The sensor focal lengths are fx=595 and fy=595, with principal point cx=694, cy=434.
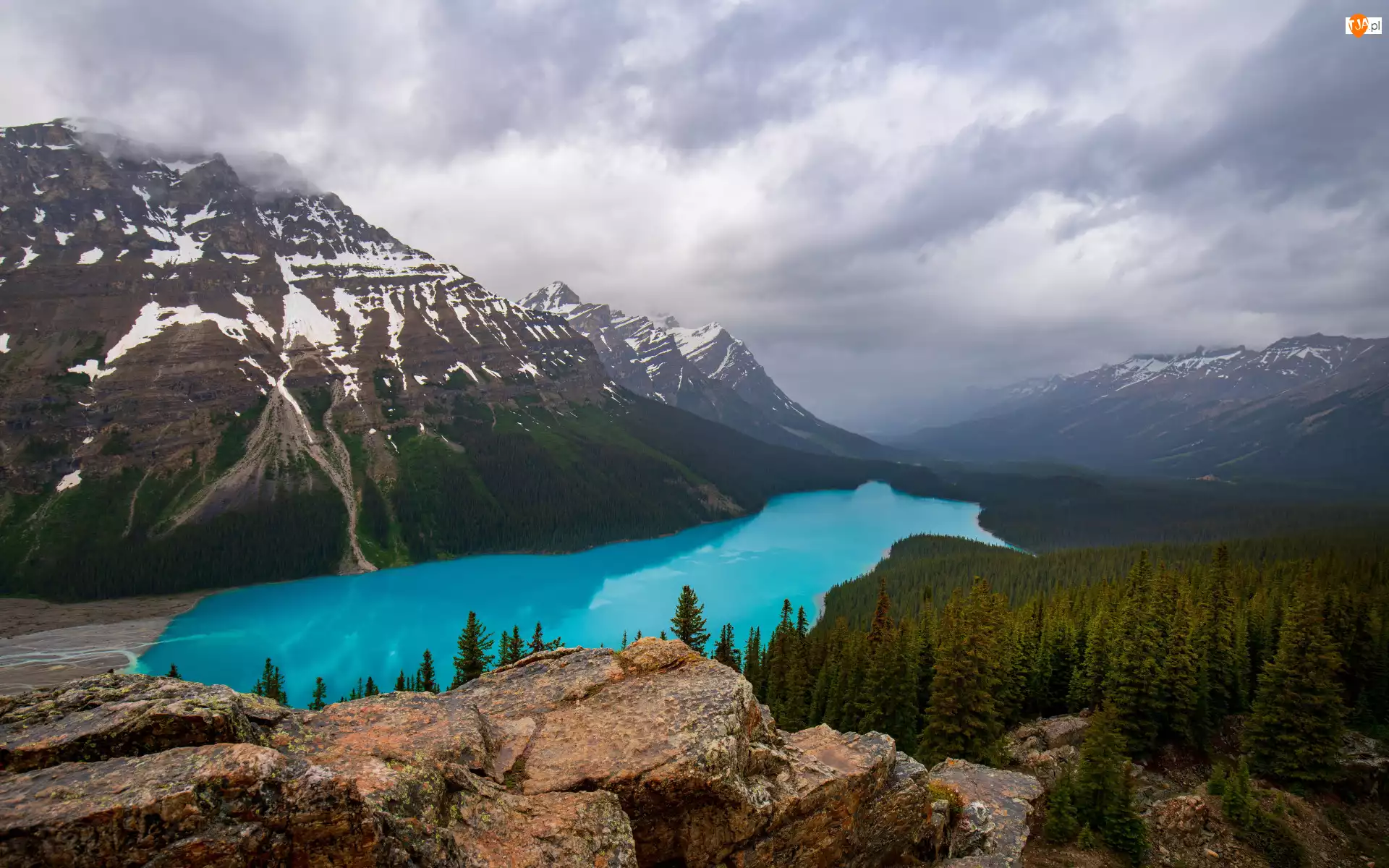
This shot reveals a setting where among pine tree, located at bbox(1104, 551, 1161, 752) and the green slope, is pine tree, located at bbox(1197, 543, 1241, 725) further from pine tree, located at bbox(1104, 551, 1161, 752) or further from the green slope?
the green slope

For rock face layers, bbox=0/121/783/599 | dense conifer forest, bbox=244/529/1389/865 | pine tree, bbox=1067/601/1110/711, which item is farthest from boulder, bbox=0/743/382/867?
rock face layers, bbox=0/121/783/599

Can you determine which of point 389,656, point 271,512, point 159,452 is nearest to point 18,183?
point 159,452

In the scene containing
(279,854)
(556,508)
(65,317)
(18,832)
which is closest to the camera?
(18,832)

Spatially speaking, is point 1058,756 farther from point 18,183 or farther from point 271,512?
point 18,183

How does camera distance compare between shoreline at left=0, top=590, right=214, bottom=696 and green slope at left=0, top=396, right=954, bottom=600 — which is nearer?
shoreline at left=0, top=590, right=214, bottom=696

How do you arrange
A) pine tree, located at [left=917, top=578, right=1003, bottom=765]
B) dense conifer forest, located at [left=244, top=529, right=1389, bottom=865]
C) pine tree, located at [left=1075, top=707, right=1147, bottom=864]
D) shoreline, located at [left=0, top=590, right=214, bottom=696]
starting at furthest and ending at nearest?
1. shoreline, located at [left=0, top=590, right=214, bottom=696]
2. pine tree, located at [left=917, top=578, right=1003, bottom=765]
3. dense conifer forest, located at [left=244, top=529, right=1389, bottom=865]
4. pine tree, located at [left=1075, top=707, right=1147, bottom=864]

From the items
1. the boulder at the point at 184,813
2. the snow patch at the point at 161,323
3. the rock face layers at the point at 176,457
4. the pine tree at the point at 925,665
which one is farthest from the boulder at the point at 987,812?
the snow patch at the point at 161,323
